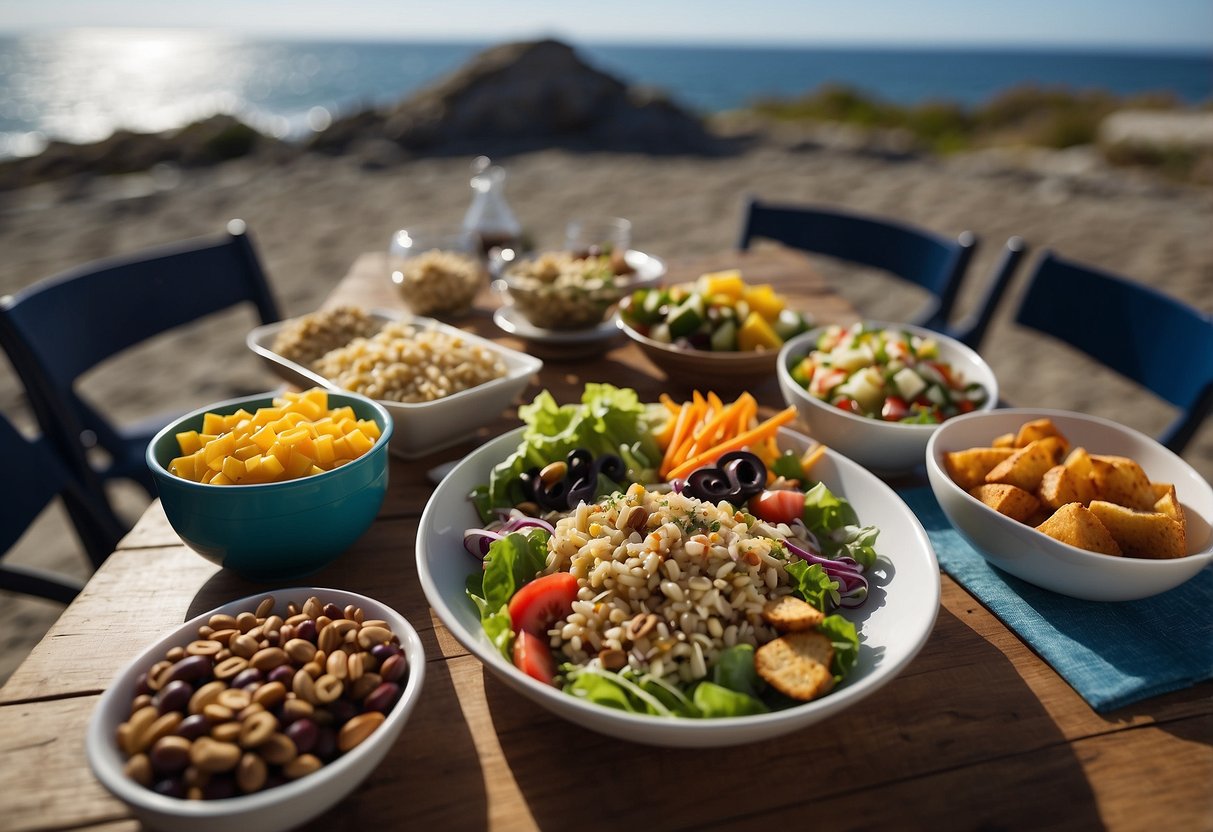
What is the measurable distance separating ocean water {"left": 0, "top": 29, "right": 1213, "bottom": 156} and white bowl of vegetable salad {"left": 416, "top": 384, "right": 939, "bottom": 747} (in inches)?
556

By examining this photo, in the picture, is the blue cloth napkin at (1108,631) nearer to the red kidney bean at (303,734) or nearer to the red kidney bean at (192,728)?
the red kidney bean at (303,734)

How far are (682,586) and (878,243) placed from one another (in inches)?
119

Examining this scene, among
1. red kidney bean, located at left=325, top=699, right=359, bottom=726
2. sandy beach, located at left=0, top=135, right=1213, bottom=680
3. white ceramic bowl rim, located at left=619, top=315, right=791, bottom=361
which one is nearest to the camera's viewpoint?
red kidney bean, located at left=325, top=699, right=359, bottom=726

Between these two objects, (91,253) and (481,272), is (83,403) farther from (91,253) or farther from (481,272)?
(91,253)

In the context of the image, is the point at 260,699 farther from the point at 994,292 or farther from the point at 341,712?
the point at 994,292

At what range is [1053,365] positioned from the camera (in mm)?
6062

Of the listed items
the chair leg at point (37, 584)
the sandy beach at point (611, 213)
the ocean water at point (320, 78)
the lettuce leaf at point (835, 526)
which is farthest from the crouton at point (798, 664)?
the ocean water at point (320, 78)

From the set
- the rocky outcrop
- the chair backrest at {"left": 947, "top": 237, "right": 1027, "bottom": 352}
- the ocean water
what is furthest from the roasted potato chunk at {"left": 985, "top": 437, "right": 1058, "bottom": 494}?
the ocean water

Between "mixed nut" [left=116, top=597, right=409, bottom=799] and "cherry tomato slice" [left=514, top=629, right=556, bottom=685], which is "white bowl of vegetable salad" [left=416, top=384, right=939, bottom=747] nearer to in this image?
"cherry tomato slice" [left=514, top=629, right=556, bottom=685]

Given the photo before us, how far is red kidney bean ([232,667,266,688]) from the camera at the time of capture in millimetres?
1046

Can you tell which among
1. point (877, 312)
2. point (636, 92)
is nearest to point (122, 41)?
point (636, 92)

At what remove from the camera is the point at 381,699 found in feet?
3.47

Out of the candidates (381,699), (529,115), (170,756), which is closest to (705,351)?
(381,699)

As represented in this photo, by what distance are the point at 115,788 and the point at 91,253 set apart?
363 inches
